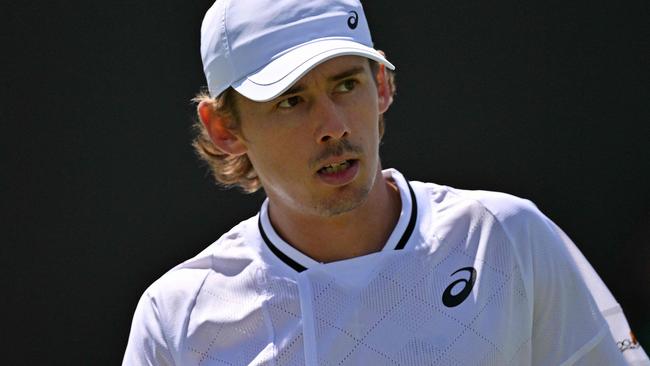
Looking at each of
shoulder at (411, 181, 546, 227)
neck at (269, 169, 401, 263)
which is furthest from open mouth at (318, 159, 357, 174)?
shoulder at (411, 181, 546, 227)

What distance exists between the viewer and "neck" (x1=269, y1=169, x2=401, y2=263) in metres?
2.60

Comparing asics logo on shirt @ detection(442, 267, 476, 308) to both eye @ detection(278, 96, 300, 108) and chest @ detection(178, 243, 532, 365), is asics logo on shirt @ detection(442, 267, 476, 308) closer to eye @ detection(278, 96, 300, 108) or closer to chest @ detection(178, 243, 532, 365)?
chest @ detection(178, 243, 532, 365)

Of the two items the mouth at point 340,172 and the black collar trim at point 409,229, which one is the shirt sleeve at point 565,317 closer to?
the black collar trim at point 409,229

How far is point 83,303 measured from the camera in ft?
13.2

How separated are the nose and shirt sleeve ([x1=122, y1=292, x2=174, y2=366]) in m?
0.54

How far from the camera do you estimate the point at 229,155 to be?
298cm

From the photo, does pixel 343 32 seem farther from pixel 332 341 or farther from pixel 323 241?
pixel 332 341

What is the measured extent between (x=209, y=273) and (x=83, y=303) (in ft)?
4.74

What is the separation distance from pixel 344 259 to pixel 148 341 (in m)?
0.44

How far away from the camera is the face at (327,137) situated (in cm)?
246

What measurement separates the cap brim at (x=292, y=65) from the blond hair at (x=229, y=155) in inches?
4.6

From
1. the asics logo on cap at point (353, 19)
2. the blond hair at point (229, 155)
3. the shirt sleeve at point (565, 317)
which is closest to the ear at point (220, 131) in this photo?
the blond hair at point (229, 155)

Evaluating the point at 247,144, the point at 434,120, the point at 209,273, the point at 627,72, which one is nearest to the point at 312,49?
the point at 247,144

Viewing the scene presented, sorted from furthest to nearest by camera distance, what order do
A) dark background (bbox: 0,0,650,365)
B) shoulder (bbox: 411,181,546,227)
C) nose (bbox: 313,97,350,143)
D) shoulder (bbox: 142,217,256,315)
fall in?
1. dark background (bbox: 0,0,650,365)
2. shoulder (bbox: 142,217,256,315)
3. shoulder (bbox: 411,181,546,227)
4. nose (bbox: 313,97,350,143)
